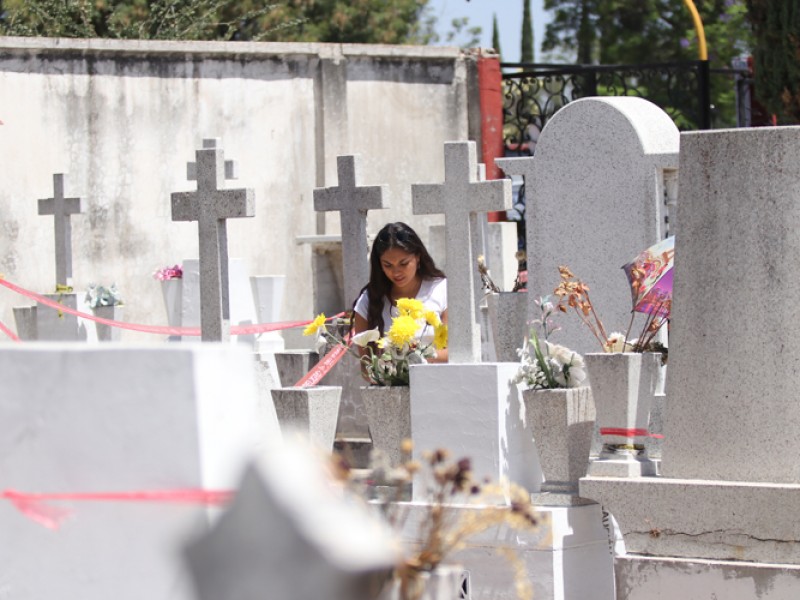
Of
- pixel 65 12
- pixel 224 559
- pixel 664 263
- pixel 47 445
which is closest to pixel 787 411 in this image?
pixel 664 263

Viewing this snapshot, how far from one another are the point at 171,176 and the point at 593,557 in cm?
863

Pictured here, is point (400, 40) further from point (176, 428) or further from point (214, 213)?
point (176, 428)

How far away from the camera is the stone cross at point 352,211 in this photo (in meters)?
8.53

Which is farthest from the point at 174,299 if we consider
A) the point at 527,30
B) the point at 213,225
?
the point at 527,30

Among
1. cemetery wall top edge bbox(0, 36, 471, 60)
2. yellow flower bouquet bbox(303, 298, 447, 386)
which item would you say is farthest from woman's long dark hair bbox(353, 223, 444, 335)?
cemetery wall top edge bbox(0, 36, 471, 60)

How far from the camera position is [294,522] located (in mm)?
1647

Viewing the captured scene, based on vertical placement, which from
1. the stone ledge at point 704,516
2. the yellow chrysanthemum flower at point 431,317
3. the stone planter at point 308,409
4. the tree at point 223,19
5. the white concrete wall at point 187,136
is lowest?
the stone ledge at point 704,516

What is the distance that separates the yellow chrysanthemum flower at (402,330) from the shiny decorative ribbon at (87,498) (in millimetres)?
3508

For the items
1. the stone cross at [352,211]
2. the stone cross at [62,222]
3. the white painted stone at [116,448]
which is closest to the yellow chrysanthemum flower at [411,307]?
the stone cross at [352,211]

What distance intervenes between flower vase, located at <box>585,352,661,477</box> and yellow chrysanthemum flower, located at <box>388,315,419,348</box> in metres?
0.69

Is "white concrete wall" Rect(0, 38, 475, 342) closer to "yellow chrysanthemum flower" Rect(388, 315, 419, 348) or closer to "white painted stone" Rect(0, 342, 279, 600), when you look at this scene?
"yellow chrysanthemum flower" Rect(388, 315, 419, 348)

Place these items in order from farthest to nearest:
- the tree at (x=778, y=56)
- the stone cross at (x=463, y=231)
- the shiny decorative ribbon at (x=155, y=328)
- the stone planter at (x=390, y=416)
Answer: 1. the tree at (x=778, y=56)
2. the shiny decorative ribbon at (x=155, y=328)
3. the stone cross at (x=463, y=231)
4. the stone planter at (x=390, y=416)

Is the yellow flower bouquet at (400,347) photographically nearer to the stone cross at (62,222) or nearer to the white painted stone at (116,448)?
the white painted stone at (116,448)

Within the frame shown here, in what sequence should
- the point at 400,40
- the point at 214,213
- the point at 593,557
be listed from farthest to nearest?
the point at 400,40
the point at 214,213
the point at 593,557
